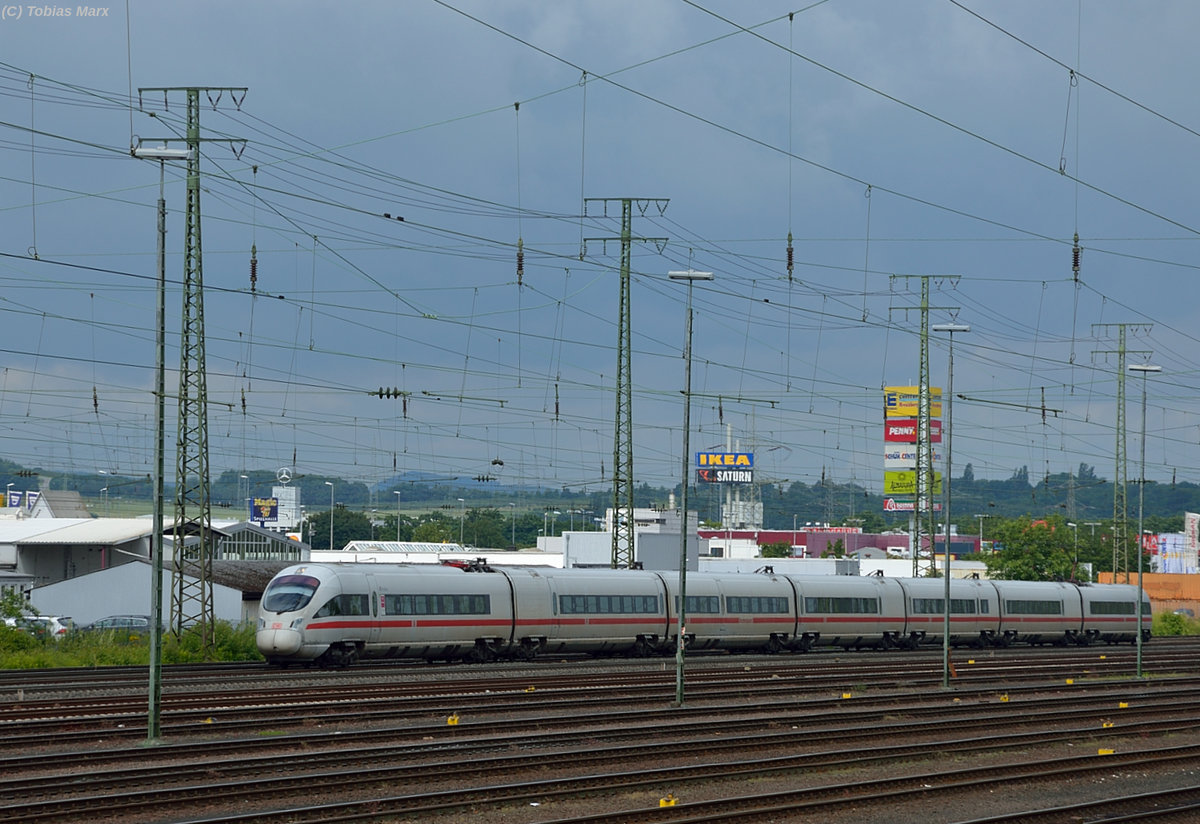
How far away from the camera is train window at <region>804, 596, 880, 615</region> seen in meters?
58.0

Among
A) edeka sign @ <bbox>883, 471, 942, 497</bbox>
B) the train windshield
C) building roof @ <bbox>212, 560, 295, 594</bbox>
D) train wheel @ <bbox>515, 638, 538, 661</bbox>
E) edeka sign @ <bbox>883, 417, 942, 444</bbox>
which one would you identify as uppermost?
edeka sign @ <bbox>883, 417, 942, 444</bbox>

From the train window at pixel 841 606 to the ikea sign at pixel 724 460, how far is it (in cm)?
12778

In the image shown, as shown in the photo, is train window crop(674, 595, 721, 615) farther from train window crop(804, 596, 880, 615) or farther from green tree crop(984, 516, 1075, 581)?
green tree crop(984, 516, 1075, 581)

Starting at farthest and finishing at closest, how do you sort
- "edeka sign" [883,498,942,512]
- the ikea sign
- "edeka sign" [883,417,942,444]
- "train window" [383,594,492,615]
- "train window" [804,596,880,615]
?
the ikea sign, "edeka sign" [883,498,942,512], "edeka sign" [883,417,942,444], "train window" [804,596,880,615], "train window" [383,594,492,615]

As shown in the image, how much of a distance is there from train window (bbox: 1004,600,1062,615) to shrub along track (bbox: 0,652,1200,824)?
26.4 meters

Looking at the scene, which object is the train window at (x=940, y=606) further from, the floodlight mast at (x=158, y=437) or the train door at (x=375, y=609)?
the floodlight mast at (x=158, y=437)

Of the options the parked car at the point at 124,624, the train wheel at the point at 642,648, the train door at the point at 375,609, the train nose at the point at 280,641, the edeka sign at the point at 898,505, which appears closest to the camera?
the train nose at the point at 280,641

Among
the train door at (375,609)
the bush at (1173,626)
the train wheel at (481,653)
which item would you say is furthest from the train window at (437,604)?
the bush at (1173,626)

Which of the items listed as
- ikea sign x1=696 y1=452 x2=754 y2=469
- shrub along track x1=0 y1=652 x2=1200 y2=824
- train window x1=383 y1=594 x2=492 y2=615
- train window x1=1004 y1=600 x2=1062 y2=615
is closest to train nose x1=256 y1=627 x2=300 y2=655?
train window x1=383 y1=594 x2=492 y2=615

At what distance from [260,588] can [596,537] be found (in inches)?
1428

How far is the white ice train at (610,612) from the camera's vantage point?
42.9 metres

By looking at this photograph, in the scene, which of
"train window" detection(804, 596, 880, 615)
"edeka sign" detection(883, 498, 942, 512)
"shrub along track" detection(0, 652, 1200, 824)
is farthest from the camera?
"edeka sign" detection(883, 498, 942, 512)

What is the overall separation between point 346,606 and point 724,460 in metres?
150

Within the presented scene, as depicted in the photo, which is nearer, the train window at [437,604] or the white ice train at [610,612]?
the white ice train at [610,612]
